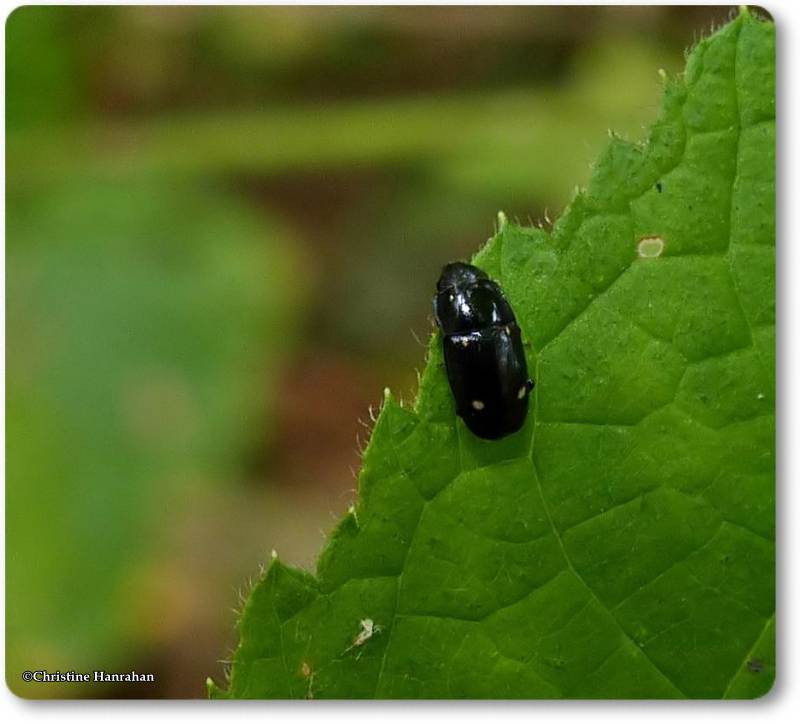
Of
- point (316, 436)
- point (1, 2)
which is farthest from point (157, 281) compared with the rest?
point (1, 2)

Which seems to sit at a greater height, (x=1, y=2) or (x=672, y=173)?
(x=1, y=2)

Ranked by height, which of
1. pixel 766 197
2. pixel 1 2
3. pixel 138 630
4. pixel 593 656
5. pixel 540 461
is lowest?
pixel 138 630

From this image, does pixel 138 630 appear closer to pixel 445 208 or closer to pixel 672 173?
pixel 445 208

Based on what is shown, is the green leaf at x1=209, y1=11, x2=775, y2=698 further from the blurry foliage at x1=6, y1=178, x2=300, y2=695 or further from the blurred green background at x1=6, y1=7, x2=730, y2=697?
the blurry foliage at x1=6, y1=178, x2=300, y2=695

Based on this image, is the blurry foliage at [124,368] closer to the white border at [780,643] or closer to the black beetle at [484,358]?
the white border at [780,643]

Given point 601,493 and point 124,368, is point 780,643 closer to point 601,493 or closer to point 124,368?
point 601,493

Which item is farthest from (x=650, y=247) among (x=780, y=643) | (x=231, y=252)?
(x=231, y=252)
